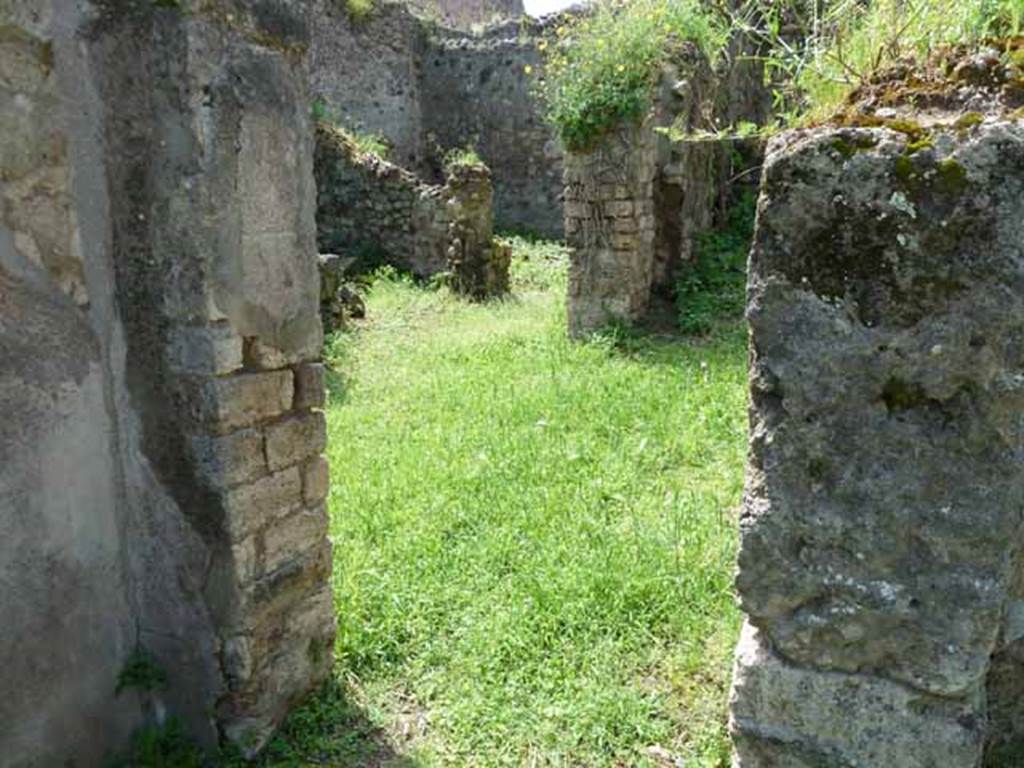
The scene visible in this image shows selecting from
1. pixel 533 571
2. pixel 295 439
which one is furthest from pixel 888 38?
pixel 533 571

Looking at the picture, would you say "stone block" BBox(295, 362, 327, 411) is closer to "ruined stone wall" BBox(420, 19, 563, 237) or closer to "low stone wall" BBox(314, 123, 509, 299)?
"low stone wall" BBox(314, 123, 509, 299)

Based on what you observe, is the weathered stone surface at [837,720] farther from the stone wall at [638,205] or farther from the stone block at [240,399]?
the stone wall at [638,205]

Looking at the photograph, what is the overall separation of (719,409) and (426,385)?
7.86 feet

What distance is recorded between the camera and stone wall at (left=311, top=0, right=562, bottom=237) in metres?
15.1

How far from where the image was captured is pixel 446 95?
1611cm

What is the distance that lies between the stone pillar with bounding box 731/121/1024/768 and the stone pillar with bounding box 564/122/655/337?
649 cm

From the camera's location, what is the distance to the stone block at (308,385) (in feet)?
8.78

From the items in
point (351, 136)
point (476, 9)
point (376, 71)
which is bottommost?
point (351, 136)

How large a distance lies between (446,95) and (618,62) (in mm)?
8970

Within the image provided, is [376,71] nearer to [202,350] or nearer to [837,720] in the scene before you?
[202,350]

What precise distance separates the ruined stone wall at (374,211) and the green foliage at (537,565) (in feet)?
17.9

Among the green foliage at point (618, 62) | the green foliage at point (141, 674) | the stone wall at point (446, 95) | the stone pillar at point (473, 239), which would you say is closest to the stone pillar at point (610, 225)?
the green foliage at point (618, 62)

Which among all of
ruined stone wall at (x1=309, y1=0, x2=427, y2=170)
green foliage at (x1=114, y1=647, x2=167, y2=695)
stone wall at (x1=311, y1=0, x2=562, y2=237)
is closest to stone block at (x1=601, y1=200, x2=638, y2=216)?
green foliage at (x1=114, y1=647, x2=167, y2=695)

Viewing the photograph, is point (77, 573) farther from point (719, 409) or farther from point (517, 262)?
point (517, 262)
